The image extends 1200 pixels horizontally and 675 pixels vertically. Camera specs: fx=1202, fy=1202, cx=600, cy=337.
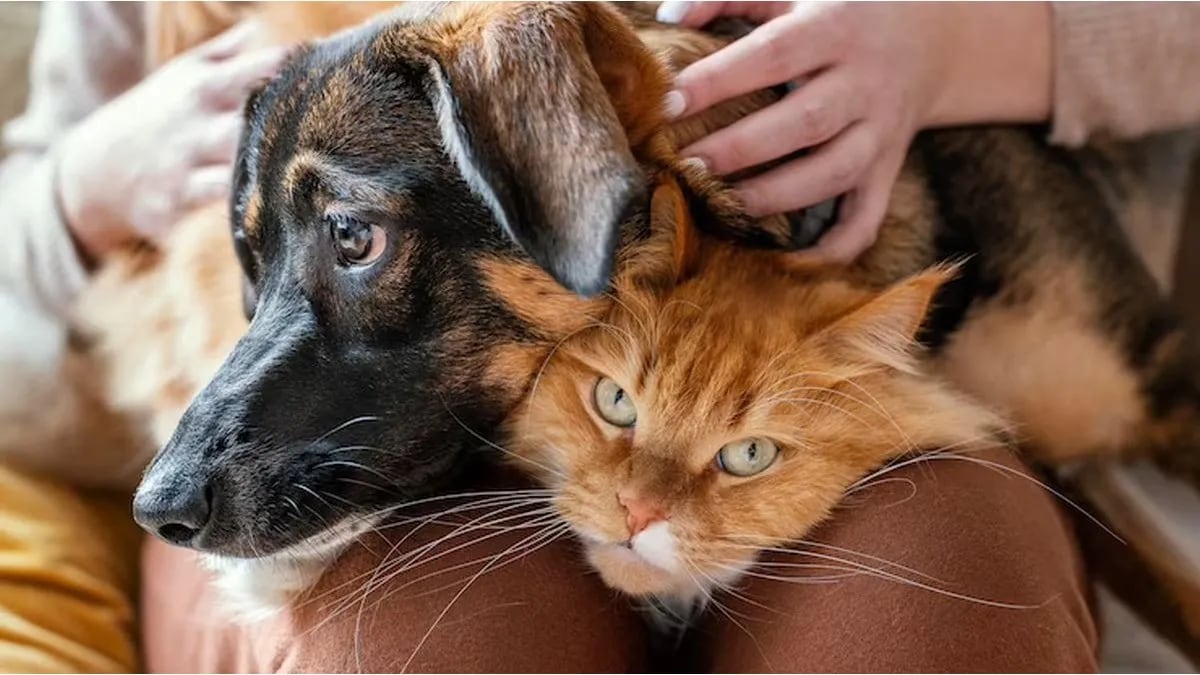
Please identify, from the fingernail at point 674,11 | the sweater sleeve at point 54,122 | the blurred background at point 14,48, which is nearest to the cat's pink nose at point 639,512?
the fingernail at point 674,11

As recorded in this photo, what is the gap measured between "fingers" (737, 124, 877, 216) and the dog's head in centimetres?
12

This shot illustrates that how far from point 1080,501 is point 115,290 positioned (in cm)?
103

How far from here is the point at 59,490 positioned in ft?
4.28

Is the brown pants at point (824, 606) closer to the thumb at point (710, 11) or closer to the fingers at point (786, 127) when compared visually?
the fingers at point (786, 127)

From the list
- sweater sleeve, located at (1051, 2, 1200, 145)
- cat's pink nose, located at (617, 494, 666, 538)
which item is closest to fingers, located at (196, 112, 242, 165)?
cat's pink nose, located at (617, 494, 666, 538)

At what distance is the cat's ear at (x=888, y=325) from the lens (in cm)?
90

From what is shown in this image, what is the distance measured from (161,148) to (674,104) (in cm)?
58

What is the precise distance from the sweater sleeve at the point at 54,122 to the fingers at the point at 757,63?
2.42 ft

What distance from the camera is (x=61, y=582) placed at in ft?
3.84

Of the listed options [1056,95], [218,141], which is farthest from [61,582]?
[1056,95]

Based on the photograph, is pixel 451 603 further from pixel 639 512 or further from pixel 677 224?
pixel 677 224

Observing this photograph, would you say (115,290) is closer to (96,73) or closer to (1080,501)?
(96,73)

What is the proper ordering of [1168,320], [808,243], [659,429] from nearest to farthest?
1. [659,429]
2. [808,243]
3. [1168,320]

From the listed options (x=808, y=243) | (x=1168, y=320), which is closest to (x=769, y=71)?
(x=808, y=243)
